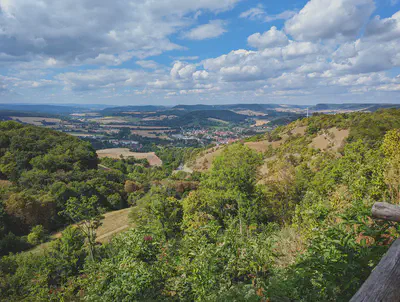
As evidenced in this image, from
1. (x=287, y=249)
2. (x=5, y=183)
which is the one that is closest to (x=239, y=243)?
(x=287, y=249)

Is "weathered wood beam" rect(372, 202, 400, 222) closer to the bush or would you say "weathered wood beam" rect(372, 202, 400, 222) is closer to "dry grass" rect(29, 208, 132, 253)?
"dry grass" rect(29, 208, 132, 253)

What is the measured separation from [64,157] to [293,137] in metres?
66.9

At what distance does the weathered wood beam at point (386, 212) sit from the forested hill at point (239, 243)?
1.18 ft

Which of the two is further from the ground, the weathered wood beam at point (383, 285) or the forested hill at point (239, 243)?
the weathered wood beam at point (383, 285)

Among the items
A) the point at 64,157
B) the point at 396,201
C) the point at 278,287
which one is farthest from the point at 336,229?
the point at 64,157

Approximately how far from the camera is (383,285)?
1.91 m

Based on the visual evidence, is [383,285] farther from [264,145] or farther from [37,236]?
[264,145]

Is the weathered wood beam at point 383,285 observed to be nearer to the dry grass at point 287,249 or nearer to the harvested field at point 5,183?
the dry grass at point 287,249

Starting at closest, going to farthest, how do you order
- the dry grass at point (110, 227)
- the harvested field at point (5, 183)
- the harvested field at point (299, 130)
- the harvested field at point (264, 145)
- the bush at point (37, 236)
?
the bush at point (37, 236), the dry grass at point (110, 227), the harvested field at point (5, 183), the harvested field at point (264, 145), the harvested field at point (299, 130)

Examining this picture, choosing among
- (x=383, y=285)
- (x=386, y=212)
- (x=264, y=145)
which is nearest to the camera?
(x=383, y=285)

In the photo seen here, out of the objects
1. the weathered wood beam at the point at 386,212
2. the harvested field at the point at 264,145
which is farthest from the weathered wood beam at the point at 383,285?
the harvested field at the point at 264,145

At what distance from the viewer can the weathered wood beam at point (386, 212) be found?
10.4 feet

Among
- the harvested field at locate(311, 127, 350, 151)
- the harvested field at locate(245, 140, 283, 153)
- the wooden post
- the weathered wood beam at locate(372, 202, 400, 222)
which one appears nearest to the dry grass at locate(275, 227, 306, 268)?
the weathered wood beam at locate(372, 202, 400, 222)

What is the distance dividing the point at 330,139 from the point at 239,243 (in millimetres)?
61376
